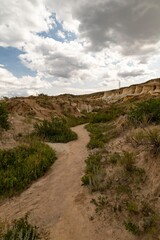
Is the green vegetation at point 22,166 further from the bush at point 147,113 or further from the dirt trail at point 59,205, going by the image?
the bush at point 147,113

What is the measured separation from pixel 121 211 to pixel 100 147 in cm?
472

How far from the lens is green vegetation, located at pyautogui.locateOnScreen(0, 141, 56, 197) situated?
6.05 meters

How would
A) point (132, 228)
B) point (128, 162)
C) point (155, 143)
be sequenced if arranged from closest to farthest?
point (132, 228)
point (155, 143)
point (128, 162)

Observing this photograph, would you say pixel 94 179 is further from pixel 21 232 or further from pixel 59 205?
pixel 21 232

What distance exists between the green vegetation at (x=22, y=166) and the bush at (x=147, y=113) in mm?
3693

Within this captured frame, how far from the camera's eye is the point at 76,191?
552cm

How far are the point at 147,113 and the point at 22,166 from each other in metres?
5.30

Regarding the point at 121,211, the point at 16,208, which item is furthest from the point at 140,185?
the point at 16,208

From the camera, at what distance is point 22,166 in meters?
6.89

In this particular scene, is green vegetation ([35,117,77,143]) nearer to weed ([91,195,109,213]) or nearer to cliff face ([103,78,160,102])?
weed ([91,195,109,213])

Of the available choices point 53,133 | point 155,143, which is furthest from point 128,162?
point 53,133

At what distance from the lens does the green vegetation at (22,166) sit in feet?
19.9

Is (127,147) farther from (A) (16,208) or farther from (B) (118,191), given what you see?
(A) (16,208)

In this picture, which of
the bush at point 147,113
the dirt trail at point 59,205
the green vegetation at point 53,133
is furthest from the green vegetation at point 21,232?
the green vegetation at point 53,133
